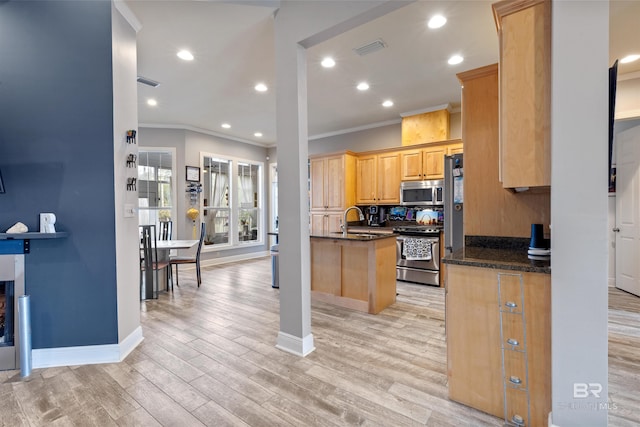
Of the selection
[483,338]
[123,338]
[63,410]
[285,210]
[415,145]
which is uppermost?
[415,145]

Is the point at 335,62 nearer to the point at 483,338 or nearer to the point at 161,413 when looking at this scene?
the point at 483,338

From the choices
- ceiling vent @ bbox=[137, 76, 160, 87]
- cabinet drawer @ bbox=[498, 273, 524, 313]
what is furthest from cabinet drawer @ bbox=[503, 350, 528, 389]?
ceiling vent @ bbox=[137, 76, 160, 87]

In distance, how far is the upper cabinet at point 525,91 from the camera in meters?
1.54

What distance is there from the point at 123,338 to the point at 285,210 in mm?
1742

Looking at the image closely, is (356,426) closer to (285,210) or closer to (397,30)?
(285,210)

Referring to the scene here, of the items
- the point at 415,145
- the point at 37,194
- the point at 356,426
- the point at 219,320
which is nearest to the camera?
the point at 356,426

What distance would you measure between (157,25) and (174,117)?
3.07 meters

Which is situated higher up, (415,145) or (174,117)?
(174,117)

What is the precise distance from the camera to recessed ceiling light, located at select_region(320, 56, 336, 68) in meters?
3.54

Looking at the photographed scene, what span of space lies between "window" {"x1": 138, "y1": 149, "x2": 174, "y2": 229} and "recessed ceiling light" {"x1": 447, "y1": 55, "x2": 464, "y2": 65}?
5.41 meters

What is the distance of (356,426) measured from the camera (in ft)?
5.28

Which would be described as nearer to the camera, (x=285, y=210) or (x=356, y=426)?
(x=356, y=426)

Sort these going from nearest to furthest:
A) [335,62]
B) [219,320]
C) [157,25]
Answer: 1. [157,25]
2. [219,320]
3. [335,62]

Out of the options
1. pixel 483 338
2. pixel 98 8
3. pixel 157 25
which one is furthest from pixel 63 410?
pixel 157 25
